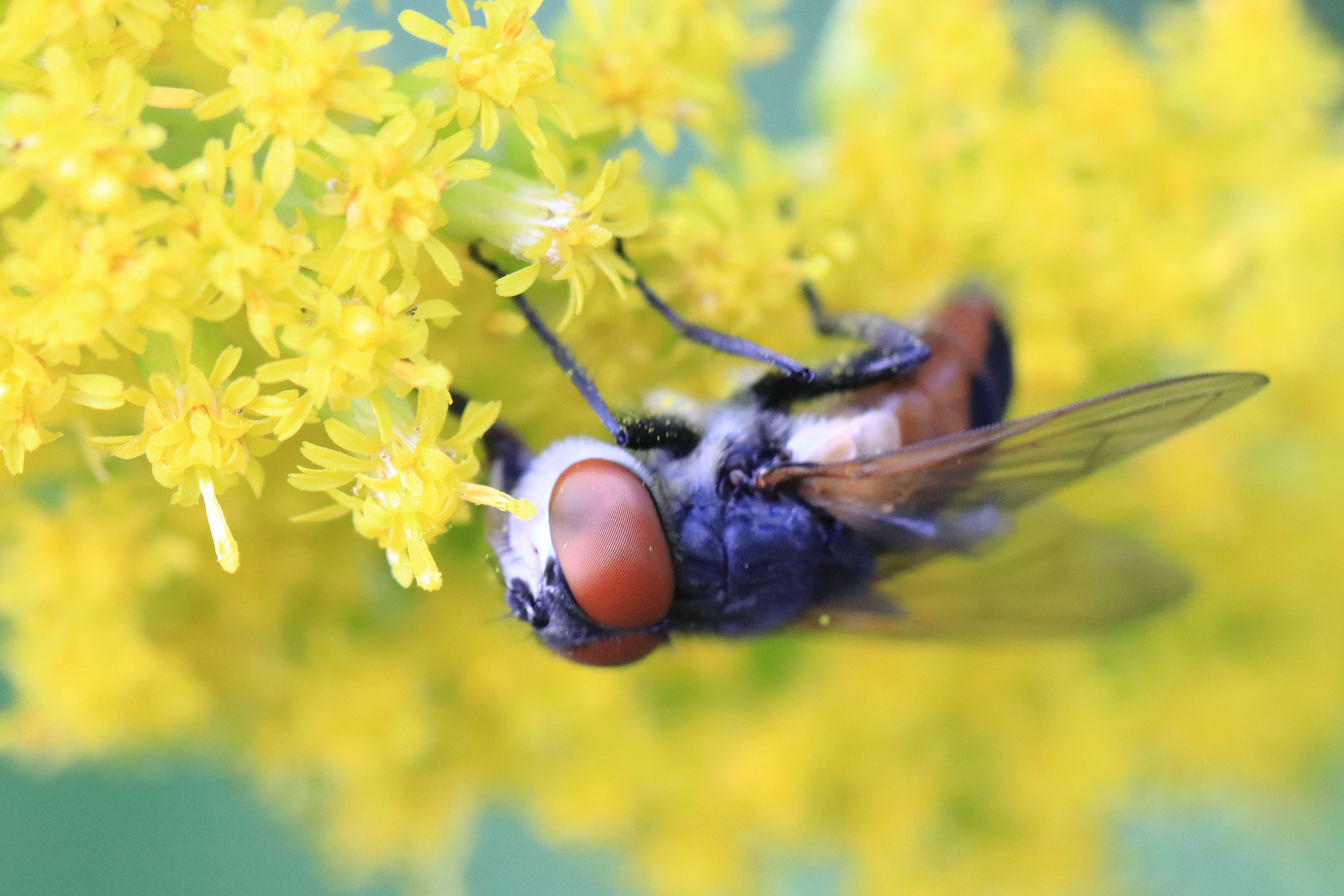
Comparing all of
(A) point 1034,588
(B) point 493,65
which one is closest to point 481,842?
(A) point 1034,588

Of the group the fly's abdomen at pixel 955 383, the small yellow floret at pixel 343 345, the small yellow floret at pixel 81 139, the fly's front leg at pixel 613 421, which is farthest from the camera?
the fly's abdomen at pixel 955 383

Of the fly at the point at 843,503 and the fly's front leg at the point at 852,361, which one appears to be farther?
the fly's front leg at the point at 852,361

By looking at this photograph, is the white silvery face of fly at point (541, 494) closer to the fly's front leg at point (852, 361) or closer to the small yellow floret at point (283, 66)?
the fly's front leg at point (852, 361)

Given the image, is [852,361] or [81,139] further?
[852,361]

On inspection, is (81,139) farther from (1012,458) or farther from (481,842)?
(481,842)

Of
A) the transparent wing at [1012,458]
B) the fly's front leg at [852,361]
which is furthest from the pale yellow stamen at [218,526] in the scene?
the fly's front leg at [852,361]
